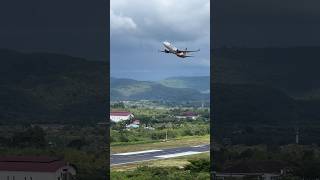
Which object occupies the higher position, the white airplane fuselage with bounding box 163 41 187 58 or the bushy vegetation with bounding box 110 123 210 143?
the white airplane fuselage with bounding box 163 41 187 58

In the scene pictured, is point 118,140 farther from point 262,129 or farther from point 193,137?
point 262,129

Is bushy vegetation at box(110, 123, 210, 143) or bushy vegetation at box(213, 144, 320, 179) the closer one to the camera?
bushy vegetation at box(213, 144, 320, 179)
